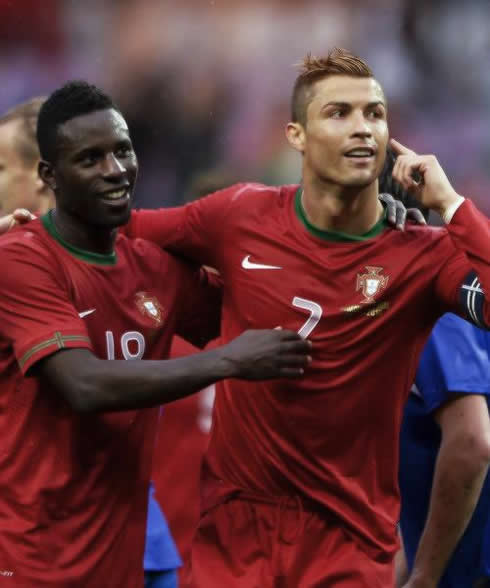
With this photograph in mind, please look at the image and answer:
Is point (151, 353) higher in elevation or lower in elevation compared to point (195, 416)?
higher

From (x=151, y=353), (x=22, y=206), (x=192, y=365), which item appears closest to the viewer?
(x=192, y=365)

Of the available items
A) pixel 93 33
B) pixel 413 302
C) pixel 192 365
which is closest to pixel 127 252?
pixel 192 365

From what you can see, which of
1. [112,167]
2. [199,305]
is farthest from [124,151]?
[199,305]

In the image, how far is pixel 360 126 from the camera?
3.55 meters

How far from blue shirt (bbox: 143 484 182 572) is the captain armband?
1542mm

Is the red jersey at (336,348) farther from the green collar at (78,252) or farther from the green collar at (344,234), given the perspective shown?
the green collar at (78,252)

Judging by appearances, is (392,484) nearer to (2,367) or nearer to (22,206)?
A: (2,367)

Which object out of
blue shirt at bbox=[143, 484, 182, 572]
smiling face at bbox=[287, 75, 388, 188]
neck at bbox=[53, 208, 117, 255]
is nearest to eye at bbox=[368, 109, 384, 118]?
smiling face at bbox=[287, 75, 388, 188]

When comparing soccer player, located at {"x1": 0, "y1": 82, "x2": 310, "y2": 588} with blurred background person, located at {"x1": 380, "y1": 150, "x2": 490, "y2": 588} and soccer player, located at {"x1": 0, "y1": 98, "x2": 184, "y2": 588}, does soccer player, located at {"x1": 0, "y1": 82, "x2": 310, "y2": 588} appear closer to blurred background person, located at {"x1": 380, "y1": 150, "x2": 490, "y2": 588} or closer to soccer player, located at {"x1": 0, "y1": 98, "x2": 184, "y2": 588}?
soccer player, located at {"x1": 0, "y1": 98, "x2": 184, "y2": 588}

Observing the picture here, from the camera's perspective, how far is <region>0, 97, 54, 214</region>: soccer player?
469 centimetres

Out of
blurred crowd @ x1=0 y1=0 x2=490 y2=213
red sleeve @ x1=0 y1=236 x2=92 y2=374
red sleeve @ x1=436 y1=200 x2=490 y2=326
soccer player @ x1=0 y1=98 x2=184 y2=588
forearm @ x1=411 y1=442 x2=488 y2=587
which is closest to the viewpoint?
red sleeve @ x1=0 y1=236 x2=92 y2=374

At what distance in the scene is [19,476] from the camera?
3381 mm

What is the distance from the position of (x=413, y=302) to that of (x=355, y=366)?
265 millimetres

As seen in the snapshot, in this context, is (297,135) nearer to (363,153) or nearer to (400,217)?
(363,153)
